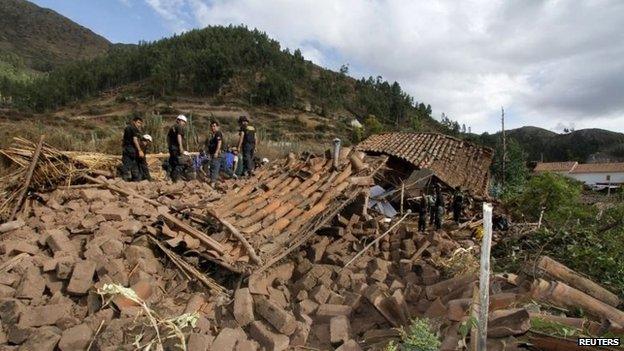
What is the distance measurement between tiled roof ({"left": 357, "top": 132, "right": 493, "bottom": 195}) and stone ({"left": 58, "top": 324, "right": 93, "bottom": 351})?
11979 mm

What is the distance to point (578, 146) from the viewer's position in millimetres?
81750

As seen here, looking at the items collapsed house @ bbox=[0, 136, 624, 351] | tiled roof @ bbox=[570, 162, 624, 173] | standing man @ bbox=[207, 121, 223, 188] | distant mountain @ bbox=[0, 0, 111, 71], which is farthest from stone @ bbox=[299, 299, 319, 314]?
distant mountain @ bbox=[0, 0, 111, 71]

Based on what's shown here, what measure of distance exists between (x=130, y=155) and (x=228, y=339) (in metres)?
5.59

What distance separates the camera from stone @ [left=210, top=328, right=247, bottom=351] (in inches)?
145

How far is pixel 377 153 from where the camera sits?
16.6m

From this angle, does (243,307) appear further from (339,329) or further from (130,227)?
(130,227)

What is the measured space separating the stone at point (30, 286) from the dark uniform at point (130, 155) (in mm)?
3968

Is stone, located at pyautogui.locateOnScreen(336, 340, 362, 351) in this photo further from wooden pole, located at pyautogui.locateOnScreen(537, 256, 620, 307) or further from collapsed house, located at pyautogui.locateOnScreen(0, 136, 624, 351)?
wooden pole, located at pyautogui.locateOnScreen(537, 256, 620, 307)

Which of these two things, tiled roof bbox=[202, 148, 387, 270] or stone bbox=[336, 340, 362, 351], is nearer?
stone bbox=[336, 340, 362, 351]

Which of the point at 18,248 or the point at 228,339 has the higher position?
the point at 18,248

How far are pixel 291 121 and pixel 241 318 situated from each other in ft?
162

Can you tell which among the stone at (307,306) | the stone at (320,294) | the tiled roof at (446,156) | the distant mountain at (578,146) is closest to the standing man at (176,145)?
the stone at (320,294)

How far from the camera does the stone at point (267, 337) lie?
3.89 m

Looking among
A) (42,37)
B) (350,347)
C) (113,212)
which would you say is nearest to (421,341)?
(350,347)
